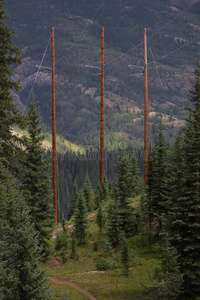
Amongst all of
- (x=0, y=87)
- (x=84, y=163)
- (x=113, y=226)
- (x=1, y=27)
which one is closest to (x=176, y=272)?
(x=113, y=226)

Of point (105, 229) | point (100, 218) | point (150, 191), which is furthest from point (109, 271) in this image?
point (105, 229)

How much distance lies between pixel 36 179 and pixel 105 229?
23.4 feet

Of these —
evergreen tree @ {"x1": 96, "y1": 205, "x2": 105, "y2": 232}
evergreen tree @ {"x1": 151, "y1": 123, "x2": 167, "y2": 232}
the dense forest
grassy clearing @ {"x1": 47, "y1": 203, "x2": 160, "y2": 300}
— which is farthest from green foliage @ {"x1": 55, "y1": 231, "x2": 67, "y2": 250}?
evergreen tree @ {"x1": 151, "y1": 123, "x2": 167, "y2": 232}

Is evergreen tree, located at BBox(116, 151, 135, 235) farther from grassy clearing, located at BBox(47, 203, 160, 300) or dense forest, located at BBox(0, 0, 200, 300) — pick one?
grassy clearing, located at BBox(47, 203, 160, 300)

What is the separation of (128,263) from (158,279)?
451cm

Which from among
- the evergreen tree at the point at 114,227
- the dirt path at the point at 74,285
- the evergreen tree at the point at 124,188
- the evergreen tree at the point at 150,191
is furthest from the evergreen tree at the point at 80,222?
the evergreen tree at the point at 150,191

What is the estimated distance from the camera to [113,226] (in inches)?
822

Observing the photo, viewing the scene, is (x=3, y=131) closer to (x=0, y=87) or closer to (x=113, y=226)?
(x=0, y=87)

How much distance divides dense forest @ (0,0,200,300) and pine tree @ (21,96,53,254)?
0.23ft

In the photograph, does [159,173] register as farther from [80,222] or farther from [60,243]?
[60,243]

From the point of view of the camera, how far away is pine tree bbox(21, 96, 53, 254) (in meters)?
22.2

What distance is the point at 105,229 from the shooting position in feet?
84.3

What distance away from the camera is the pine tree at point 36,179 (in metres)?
22.2

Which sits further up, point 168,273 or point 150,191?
point 150,191
